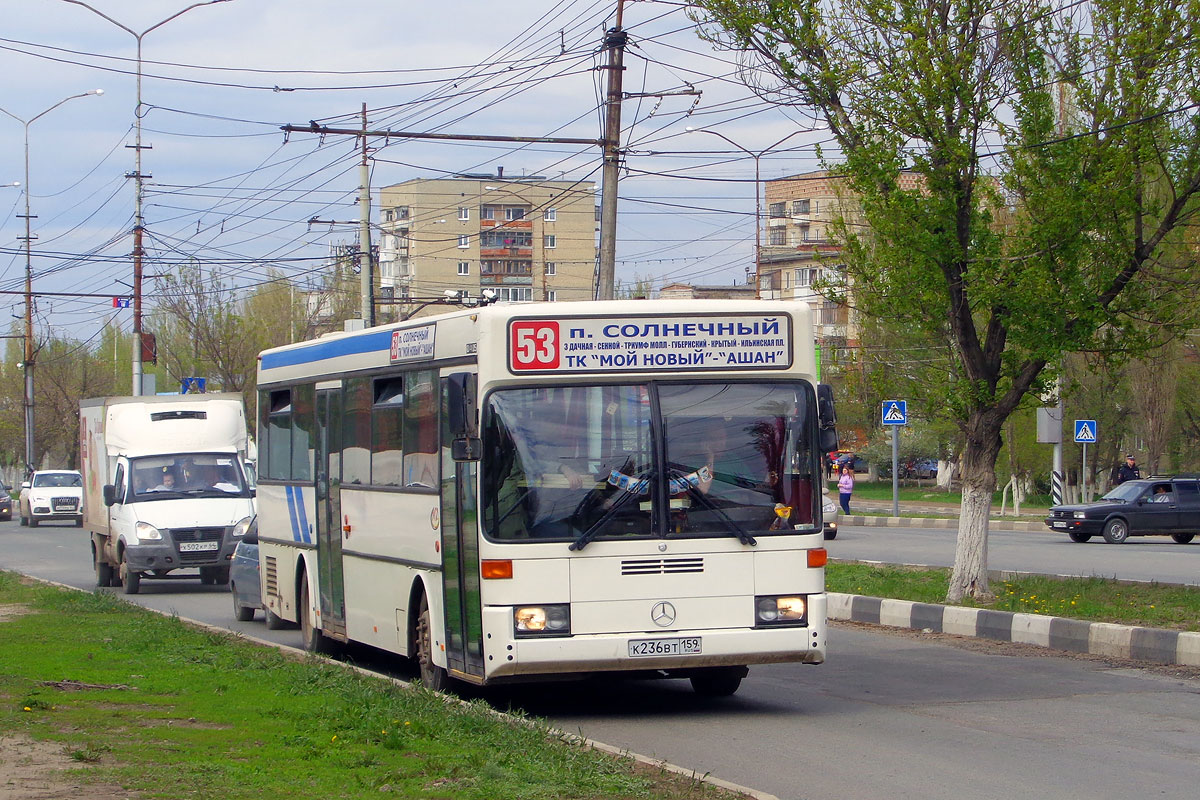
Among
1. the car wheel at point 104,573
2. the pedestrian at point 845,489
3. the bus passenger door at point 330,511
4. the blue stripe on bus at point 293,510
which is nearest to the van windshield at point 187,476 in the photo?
the car wheel at point 104,573

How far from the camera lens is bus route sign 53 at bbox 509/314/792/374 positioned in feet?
32.2

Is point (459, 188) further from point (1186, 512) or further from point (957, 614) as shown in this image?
point (957, 614)

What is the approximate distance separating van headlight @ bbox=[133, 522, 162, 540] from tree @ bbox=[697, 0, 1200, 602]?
11.4 meters

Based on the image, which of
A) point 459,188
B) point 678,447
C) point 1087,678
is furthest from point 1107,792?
point 459,188

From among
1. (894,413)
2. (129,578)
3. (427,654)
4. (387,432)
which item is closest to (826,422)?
(427,654)

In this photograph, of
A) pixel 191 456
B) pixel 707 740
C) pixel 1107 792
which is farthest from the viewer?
pixel 191 456

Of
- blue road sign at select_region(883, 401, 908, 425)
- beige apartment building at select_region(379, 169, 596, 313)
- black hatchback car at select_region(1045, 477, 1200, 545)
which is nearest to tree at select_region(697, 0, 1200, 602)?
black hatchback car at select_region(1045, 477, 1200, 545)

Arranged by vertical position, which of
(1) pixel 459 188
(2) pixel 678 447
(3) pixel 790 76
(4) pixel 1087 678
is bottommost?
(4) pixel 1087 678

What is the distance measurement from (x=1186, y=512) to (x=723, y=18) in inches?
814

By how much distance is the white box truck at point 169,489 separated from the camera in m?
22.5

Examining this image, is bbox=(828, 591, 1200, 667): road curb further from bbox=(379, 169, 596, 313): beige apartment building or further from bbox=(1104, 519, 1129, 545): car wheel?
bbox=(379, 169, 596, 313): beige apartment building

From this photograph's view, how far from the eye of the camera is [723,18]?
15.9m

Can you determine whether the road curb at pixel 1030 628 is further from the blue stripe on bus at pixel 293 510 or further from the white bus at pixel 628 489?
the blue stripe on bus at pixel 293 510

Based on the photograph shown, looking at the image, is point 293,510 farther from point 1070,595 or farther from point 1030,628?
point 1070,595
